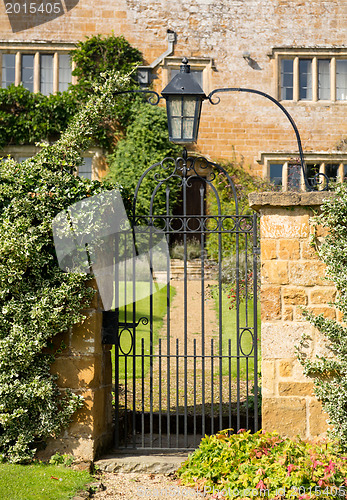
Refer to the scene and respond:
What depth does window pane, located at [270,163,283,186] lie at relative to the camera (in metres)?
13.4

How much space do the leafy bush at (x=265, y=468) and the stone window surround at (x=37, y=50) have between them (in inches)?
420

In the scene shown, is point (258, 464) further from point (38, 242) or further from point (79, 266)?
point (38, 242)

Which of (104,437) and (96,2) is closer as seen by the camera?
(104,437)

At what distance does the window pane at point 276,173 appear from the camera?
13.4m

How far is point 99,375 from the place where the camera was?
457 centimetres

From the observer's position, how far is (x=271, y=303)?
438 centimetres

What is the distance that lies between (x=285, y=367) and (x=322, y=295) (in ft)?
2.02

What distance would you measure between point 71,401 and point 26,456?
513 mm

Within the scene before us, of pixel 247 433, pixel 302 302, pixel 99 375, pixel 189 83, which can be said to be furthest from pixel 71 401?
pixel 189 83

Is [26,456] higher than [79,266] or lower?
lower

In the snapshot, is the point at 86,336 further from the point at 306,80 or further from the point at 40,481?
the point at 306,80

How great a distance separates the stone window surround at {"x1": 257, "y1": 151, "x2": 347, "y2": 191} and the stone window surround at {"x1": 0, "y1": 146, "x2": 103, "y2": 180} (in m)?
3.73

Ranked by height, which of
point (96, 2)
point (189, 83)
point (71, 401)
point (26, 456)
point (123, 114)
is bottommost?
A: point (26, 456)

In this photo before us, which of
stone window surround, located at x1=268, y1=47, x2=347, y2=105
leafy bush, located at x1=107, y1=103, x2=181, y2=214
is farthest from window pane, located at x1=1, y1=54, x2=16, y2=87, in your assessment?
stone window surround, located at x1=268, y1=47, x2=347, y2=105
